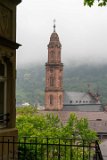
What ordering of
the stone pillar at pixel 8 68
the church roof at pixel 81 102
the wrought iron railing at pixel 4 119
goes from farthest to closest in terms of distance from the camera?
1. the church roof at pixel 81 102
2. the wrought iron railing at pixel 4 119
3. the stone pillar at pixel 8 68

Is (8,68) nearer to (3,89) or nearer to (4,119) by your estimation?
(3,89)

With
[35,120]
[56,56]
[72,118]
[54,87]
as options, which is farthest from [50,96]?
[35,120]

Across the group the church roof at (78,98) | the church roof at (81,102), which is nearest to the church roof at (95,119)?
the church roof at (81,102)

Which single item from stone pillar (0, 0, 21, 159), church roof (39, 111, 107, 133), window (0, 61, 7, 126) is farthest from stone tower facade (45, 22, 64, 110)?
window (0, 61, 7, 126)

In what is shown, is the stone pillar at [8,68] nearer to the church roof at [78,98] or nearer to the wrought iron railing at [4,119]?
the wrought iron railing at [4,119]

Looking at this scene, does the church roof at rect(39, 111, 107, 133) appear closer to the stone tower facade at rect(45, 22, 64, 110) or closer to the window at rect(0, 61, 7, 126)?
the stone tower facade at rect(45, 22, 64, 110)

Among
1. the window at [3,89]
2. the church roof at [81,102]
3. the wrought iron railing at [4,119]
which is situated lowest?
the wrought iron railing at [4,119]

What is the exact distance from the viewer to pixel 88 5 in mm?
11305

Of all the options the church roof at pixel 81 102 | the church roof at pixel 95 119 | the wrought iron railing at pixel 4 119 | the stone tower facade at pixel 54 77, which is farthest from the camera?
the church roof at pixel 81 102

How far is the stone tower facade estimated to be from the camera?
13488 cm

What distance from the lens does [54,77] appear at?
456 feet

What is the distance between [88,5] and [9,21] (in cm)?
210

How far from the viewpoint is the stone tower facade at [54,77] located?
443 feet

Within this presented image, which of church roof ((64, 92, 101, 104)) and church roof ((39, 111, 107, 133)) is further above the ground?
church roof ((64, 92, 101, 104))
